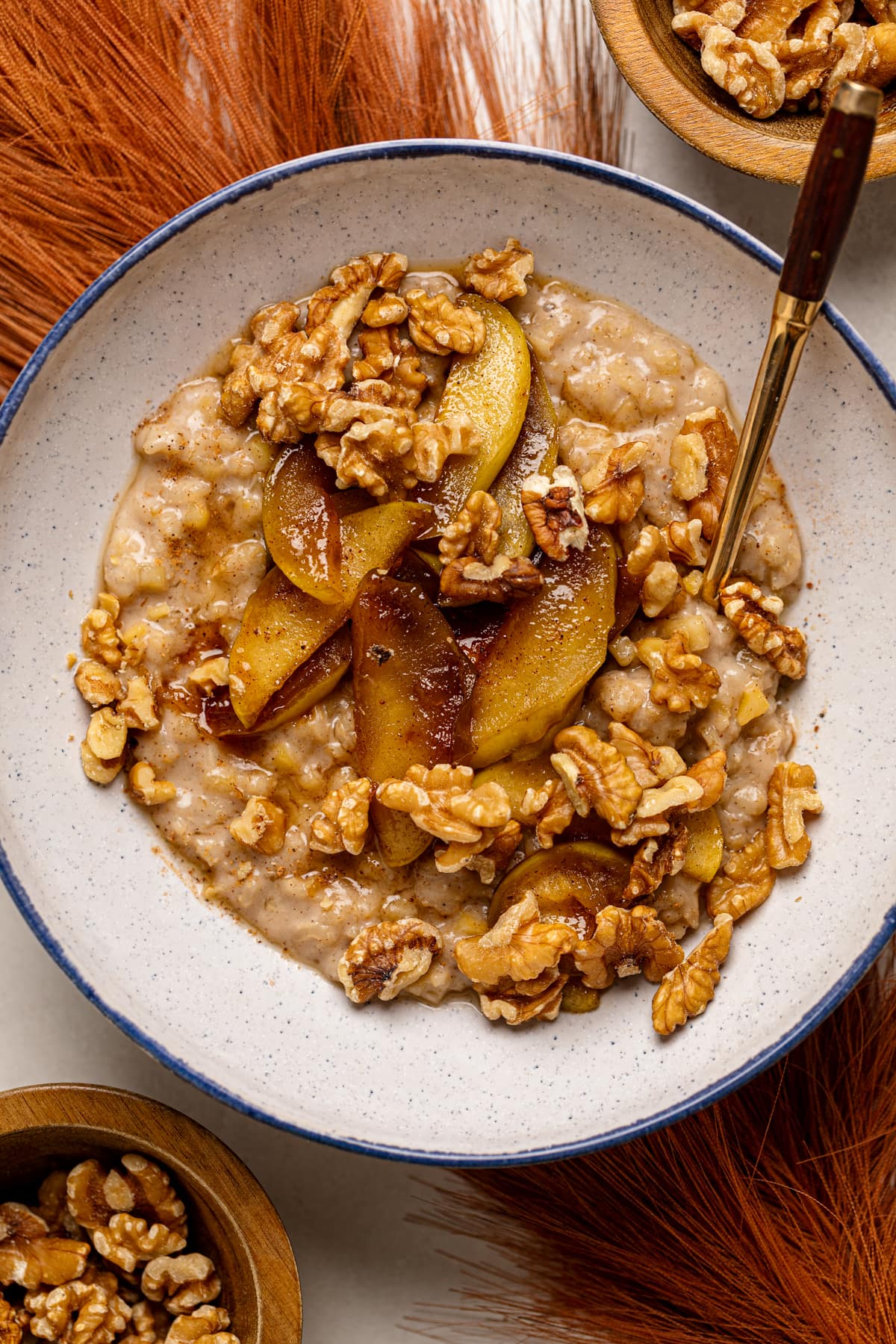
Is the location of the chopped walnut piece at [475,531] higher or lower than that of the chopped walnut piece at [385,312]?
lower

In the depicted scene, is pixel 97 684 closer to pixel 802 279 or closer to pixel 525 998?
pixel 525 998

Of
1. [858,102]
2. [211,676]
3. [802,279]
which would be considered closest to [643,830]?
[211,676]

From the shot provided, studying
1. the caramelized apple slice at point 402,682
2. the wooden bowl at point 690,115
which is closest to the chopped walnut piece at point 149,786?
the caramelized apple slice at point 402,682

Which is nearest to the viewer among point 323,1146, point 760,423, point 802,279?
point 802,279

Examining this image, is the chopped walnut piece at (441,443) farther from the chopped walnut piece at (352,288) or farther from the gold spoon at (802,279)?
the gold spoon at (802,279)

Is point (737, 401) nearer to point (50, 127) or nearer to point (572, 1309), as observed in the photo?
point (50, 127)
